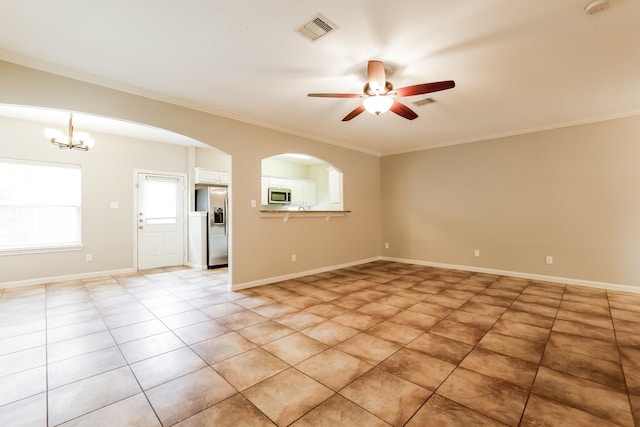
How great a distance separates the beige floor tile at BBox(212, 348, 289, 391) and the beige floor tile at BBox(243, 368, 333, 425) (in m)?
0.07

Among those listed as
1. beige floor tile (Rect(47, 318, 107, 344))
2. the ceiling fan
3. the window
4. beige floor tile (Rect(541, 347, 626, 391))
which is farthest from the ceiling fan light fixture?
the window

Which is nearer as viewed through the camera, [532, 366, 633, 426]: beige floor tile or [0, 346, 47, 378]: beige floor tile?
[532, 366, 633, 426]: beige floor tile

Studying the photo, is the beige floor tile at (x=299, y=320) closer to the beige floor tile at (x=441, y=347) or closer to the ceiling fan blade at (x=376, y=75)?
the beige floor tile at (x=441, y=347)

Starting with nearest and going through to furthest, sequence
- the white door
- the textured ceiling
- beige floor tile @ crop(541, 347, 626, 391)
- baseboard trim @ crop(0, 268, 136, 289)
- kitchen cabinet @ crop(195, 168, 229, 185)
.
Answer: beige floor tile @ crop(541, 347, 626, 391), the textured ceiling, baseboard trim @ crop(0, 268, 136, 289), the white door, kitchen cabinet @ crop(195, 168, 229, 185)

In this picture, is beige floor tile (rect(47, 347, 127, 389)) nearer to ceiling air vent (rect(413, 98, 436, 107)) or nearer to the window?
the window

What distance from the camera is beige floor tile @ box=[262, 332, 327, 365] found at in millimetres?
2178

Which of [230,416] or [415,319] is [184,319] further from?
[415,319]

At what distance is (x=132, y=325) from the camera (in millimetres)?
2844

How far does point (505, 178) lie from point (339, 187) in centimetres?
310

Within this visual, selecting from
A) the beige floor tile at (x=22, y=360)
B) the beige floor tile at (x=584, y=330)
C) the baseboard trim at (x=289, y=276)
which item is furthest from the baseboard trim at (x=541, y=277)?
the beige floor tile at (x=22, y=360)

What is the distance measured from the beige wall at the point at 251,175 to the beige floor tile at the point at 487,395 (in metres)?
3.11

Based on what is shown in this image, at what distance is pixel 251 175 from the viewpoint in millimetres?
4301

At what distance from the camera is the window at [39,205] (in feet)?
14.6

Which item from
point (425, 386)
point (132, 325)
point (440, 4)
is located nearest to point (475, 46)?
point (440, 4)
